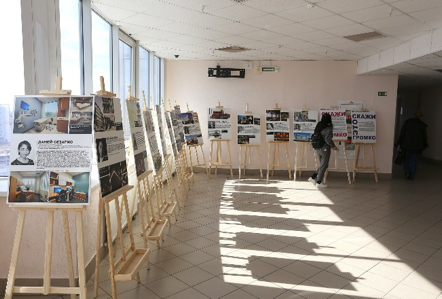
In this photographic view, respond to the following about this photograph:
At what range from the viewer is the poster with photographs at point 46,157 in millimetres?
2822

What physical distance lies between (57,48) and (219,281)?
3056mm

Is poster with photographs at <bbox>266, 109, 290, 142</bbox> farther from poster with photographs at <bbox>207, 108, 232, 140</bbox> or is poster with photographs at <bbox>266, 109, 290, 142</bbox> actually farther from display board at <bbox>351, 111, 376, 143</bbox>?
display board at <bbox>351, 111, 376, 143</bbox>

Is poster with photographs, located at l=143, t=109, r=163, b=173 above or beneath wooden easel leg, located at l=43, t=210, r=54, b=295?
above

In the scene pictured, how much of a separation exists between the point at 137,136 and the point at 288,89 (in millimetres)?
6606

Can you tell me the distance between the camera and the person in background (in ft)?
31.2

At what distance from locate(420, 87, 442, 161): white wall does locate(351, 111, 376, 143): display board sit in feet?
15.7

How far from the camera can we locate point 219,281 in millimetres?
3744

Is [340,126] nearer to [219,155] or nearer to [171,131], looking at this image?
[219,155]

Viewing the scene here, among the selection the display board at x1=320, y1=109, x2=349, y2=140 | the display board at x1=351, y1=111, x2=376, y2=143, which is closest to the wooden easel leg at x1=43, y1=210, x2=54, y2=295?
the display board at x1=320, y1=109, x2=349, y2=140

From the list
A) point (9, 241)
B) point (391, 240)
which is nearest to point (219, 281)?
point (9, 241)

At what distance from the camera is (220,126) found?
9648 mm

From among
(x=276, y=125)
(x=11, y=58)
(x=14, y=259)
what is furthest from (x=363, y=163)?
(x=14, y=259)

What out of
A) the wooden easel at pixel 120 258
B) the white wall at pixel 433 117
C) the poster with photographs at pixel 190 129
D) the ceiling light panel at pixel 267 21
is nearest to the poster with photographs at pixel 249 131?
the poster with photographs at pixel 190 129

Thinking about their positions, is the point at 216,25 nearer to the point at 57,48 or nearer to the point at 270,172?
the point at 57,48
